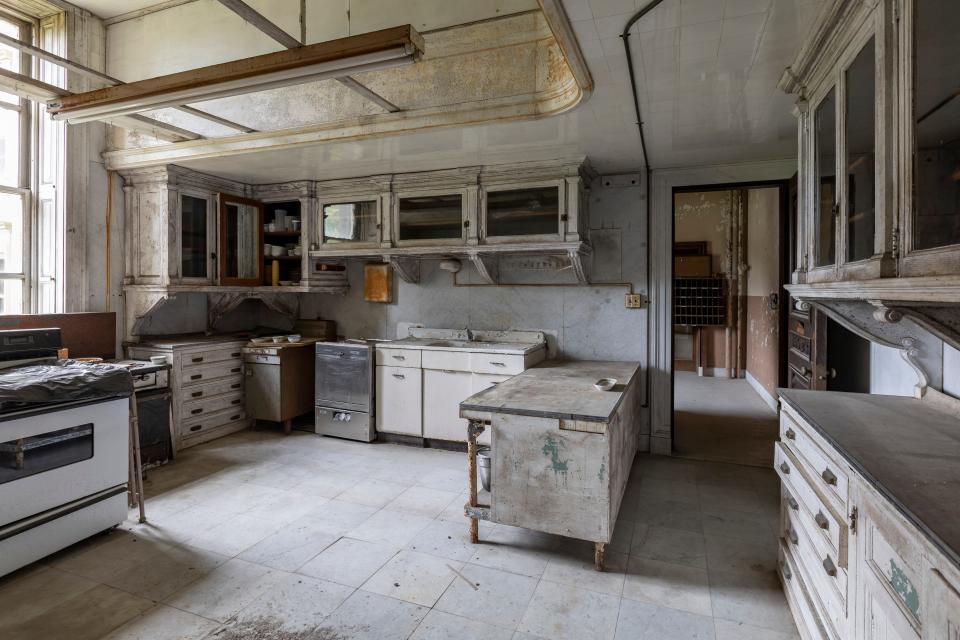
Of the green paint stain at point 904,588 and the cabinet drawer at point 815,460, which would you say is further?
the cabinet drawer at point 815,460

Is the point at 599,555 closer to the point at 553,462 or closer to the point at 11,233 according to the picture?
the point at 553,462

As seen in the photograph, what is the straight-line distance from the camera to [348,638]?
199 cm

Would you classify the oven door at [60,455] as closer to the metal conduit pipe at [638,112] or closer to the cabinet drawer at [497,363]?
the cabinet drawer at [497,363]

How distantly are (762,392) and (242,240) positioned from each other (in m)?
6.53

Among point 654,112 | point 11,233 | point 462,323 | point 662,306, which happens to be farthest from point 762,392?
point 11,233

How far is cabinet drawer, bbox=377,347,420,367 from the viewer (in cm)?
440

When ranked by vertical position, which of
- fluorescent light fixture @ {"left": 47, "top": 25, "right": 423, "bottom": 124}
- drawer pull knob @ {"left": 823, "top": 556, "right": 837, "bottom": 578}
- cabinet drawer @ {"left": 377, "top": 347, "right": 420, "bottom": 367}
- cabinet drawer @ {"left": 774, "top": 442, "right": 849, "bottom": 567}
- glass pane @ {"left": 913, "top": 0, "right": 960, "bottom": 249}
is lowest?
drawer pull knob @ {"left": 823, "top": 556, "right": 837, "bottom": 578}

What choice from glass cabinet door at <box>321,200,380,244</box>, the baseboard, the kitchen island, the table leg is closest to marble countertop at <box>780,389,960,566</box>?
the kitchen island

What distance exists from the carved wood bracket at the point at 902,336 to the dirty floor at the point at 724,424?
78.1 inches

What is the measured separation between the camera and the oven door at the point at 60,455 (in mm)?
2357

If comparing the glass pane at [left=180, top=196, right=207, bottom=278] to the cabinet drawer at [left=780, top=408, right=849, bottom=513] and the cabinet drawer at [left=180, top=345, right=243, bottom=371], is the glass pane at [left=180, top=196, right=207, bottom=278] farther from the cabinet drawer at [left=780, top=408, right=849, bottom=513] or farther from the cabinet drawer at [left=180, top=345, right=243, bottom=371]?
the cabinet drawer at [left=780, top=408, right=849, bottom=513]

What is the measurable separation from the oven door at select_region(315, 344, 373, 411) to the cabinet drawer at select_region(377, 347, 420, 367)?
0.38ft

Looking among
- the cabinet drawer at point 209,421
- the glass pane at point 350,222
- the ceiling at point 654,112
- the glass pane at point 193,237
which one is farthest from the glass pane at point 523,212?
the cabinet drawer at point 209,421

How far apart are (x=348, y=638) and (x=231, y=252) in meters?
3.89
